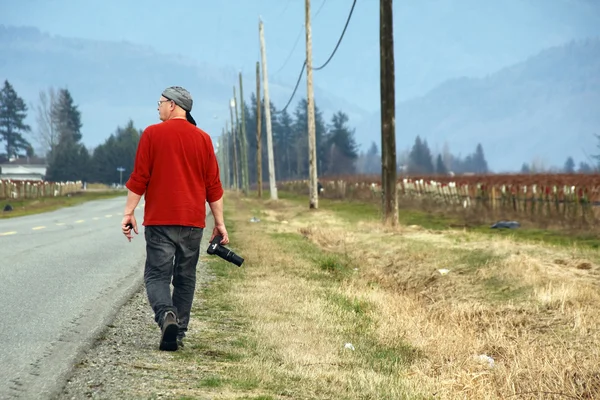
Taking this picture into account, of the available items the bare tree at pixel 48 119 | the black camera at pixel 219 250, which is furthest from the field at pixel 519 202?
the bare tree at pixel 48 119

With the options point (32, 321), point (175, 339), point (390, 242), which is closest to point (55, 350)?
point (175, 339)

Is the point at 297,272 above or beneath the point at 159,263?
beneath

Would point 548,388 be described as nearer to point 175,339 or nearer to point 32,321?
point 175,339

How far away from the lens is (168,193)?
24.9 feet

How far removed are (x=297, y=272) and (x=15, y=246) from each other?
249 inches

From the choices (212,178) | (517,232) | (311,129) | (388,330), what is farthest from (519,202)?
(212,178)

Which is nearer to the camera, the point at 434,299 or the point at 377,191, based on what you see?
the point at 434,299

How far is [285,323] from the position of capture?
29.6 feet

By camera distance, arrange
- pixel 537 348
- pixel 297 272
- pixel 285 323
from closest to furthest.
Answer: pixel 537 348, pixel 285 323, pixel 297 272

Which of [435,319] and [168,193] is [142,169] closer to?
[168,193]

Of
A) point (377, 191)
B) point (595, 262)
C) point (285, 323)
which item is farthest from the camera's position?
point (377, 191)

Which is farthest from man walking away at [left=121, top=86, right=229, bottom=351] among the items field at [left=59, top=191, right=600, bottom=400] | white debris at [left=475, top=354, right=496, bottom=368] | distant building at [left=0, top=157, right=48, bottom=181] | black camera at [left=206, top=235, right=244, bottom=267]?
distant building at [left=0, top=157, right=48, bottom=181]

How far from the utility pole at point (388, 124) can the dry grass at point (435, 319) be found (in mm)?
6179

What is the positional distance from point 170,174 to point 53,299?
3426mm
